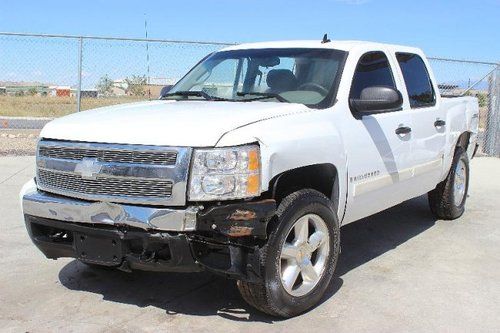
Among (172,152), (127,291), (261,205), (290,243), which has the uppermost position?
(172,152)

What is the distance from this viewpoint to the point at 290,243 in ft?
13.3

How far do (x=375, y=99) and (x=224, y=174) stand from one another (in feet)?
5.42

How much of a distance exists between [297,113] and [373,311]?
1491 millimetres

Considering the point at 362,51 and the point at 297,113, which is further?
the point at 362,51

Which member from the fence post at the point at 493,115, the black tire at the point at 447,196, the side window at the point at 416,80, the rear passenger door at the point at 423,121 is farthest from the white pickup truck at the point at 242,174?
the fence post at the point at 493,115

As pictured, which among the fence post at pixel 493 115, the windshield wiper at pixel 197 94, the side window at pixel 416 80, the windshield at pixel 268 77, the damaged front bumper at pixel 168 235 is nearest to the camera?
the damaged front bumper at pixel 168 235

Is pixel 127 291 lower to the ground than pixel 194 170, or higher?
lower

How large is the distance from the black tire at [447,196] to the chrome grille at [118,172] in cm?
419

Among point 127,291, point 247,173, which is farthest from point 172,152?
point 127,291

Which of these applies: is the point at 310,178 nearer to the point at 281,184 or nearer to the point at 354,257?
the point at 281,184

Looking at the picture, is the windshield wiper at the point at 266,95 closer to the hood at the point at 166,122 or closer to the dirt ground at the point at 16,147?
the hood at the point at 166,122

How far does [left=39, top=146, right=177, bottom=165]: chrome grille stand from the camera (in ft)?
11.8

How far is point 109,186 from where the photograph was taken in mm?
3795

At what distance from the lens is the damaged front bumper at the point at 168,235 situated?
355cm
